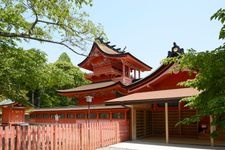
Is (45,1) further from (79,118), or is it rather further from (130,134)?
(79,118)

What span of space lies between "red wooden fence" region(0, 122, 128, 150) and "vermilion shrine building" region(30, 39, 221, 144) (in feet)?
10.7

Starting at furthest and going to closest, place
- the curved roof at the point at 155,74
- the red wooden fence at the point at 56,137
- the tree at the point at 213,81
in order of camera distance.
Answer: the curved roof at the point at 155,74
the red wooden fence at the point at 56,137
the tree at the point at 213,81

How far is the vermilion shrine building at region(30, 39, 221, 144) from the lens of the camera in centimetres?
1881

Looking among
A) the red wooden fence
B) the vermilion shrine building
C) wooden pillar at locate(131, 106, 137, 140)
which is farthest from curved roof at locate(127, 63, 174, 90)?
the red wooden fence

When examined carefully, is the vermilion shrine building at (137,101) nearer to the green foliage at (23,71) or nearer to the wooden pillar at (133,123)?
the wooden pillar at (133,123)

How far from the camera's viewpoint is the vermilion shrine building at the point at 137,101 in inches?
741

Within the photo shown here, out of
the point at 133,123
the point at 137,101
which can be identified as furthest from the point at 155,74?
the point at 133,123

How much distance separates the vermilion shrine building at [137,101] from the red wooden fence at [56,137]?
3.27m

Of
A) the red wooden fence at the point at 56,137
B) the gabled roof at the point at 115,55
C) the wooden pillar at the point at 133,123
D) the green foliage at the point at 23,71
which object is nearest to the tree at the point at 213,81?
the red wooden fence at the point at 56,137

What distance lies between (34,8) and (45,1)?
0.53 metres

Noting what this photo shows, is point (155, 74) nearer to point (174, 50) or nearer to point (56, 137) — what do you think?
point (174, 50)

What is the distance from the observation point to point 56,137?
11.3 metres

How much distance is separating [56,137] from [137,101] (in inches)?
298

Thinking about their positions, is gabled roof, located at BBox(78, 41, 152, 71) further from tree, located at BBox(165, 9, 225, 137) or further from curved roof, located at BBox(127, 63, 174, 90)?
tree, located at BBox(165, 9, 225, 137)
